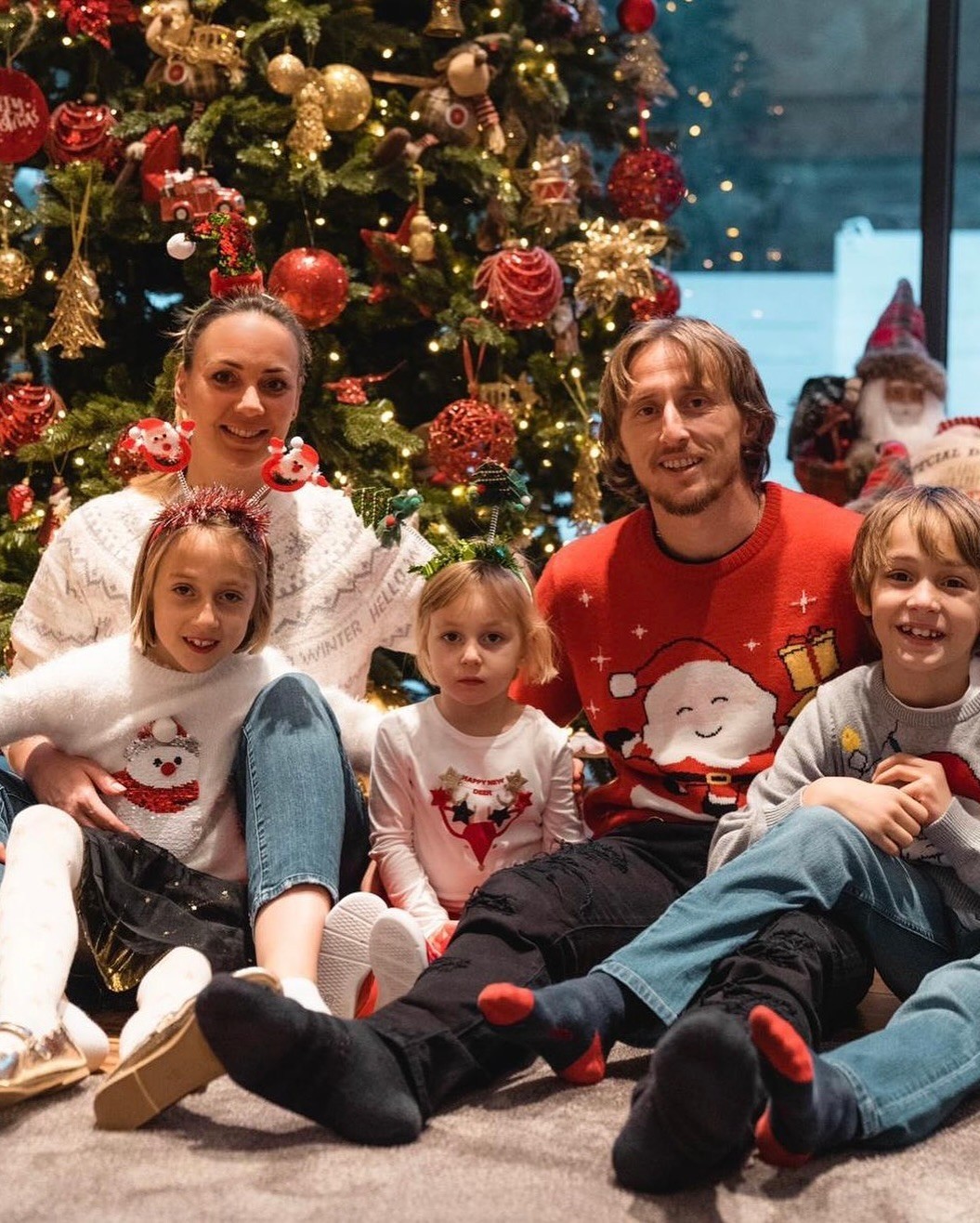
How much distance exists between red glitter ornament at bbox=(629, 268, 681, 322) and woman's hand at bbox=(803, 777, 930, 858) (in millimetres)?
1694

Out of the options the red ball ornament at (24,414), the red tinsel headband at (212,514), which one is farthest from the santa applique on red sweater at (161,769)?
the red ball ornament at (24,414)

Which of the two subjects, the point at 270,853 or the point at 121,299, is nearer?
the point at 270,853

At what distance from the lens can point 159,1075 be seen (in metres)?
1.64

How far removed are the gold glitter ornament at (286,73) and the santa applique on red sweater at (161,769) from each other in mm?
1489

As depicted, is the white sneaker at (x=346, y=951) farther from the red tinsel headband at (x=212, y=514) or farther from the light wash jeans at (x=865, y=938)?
the red tinsel headband at (x=212, y=514)

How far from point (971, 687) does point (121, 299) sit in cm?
215

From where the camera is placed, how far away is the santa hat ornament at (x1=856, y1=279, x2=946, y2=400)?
367 cm

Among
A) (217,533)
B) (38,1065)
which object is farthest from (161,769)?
(38,1065)

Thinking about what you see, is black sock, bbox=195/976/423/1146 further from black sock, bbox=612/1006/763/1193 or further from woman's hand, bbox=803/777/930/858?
woman's hand, bbox=803/777/930/858

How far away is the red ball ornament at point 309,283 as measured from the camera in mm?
3018

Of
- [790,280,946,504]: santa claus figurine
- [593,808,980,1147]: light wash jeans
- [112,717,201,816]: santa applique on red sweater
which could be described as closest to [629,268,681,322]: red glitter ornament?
[790,280,946,504]: santa claus figurine

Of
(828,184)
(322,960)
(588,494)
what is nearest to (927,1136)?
(322,960)

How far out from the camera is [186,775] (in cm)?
221

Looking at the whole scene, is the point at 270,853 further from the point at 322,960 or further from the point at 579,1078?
the point at 579,1078
